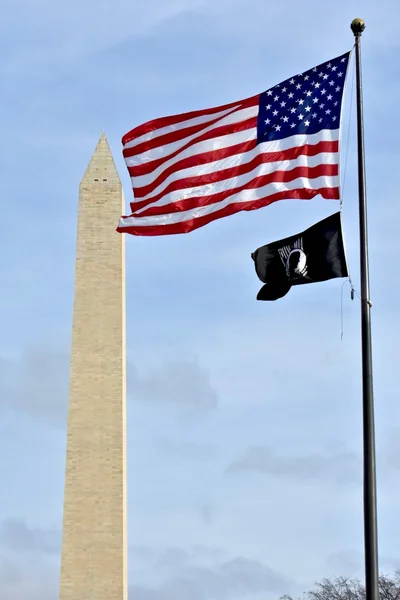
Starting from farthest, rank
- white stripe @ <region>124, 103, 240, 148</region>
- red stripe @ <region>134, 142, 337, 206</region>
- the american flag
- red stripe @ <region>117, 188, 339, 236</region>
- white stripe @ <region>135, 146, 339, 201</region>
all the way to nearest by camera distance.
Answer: white stripe @ <region>124, 103, 240, 148</region> → red stripe @ <region>134, 142, 337, 206</region> → the american flag → white stripe @ <region>135, 146, 339, 201</region> → red stripe @ <region>117, 188, 339, 236</region>

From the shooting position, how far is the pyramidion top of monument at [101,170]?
36188 millimetres

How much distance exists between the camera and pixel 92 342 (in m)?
34.9

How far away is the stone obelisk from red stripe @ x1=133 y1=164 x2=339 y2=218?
47.0 ft

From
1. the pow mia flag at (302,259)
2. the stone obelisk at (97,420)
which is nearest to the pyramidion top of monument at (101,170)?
the stone obelisk at (97,420)

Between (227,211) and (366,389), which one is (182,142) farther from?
(366,389)

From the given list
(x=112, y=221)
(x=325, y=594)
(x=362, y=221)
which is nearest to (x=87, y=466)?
(x=112, y=221)

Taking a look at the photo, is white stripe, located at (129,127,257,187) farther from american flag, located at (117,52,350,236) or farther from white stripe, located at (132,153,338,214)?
white stripe, located at (132,153,338,214)

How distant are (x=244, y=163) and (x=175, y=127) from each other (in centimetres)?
147

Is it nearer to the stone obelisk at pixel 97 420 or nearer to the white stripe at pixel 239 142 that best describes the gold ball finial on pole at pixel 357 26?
the white stripe at pixel 239 142

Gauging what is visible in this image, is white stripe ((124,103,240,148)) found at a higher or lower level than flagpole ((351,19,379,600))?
higher

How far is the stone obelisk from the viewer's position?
34062mm

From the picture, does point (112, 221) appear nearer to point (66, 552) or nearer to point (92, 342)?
point (92, 342)

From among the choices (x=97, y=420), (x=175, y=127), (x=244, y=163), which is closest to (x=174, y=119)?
(x=175, y=127)

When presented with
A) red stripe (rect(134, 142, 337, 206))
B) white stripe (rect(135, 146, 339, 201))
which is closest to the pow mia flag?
white stripe (rect(135, 146, 339, 201))
